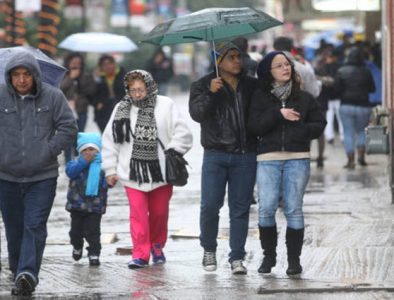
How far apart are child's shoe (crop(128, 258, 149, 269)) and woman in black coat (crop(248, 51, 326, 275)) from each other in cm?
127

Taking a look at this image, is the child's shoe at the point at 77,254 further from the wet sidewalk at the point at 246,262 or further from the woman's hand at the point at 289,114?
the woman's hand at the point at 289,114

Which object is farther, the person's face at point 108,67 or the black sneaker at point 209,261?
the person's face at point 108,67

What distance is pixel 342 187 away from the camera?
17.9 m

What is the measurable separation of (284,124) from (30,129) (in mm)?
1911

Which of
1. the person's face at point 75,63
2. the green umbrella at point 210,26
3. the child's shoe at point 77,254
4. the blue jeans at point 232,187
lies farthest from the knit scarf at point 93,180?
the person's face at point 75,63

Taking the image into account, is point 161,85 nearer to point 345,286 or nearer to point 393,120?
point 393,120

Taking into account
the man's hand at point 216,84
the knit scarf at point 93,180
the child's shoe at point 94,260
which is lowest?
the child's shoe at point 94,260

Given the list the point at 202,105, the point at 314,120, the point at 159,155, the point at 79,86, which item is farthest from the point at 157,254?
the point at 79,86

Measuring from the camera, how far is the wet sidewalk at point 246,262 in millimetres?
9844

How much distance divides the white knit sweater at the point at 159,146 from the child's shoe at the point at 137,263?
0.58m

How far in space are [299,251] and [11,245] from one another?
2.22 m

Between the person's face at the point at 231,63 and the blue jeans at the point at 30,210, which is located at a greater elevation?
the person's face at the point at 231,63

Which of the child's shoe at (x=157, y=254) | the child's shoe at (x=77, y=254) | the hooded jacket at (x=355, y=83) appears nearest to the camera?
the child's shoe at (x=157, y=254)

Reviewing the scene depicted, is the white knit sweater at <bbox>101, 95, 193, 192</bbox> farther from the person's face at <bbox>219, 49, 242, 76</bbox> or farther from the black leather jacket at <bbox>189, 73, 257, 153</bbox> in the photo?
the person's face at <bbox>219, 49, 242, 76</bbox>
